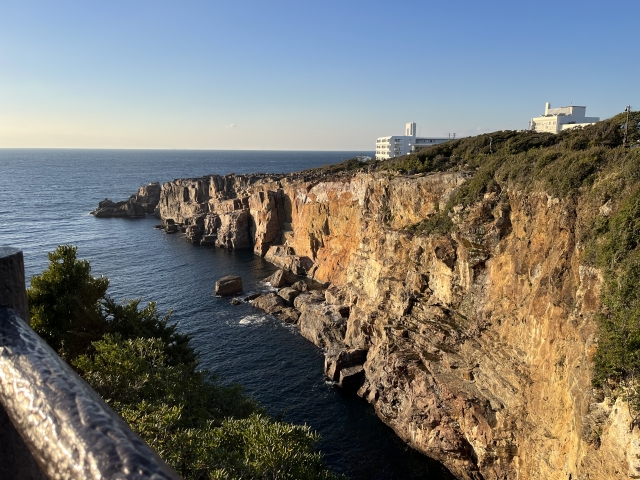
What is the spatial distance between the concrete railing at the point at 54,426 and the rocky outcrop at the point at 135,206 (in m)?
126

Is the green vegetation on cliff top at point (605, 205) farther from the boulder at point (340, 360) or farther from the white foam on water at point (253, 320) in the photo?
the white foam on water at point (253, 320)

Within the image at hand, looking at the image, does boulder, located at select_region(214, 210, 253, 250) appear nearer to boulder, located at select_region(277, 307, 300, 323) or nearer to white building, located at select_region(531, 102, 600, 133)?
boulder, located at select_region(277, 307, 300, 323)

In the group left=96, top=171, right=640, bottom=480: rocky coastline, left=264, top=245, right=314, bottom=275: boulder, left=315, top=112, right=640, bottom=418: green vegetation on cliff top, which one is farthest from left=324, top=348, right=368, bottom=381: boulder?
left=264, top=245, right=314, bottom=275: boulder

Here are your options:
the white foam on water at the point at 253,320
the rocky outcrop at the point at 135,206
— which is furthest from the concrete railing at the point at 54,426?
the rocky outcrop at the point at 135,206

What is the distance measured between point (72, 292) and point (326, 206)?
49.1m

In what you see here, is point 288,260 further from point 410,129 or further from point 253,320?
point 410,129

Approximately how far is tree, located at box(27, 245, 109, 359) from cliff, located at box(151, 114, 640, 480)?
22868mm

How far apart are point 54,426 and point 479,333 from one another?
32.4 m

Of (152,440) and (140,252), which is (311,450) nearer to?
(152,440)

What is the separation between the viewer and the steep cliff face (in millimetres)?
22250

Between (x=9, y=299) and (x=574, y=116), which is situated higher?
(x=574, y=116)

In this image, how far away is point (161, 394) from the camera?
1872 centimetres

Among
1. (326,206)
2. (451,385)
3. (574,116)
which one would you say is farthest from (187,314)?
(574,116)

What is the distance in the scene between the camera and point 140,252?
265ft
